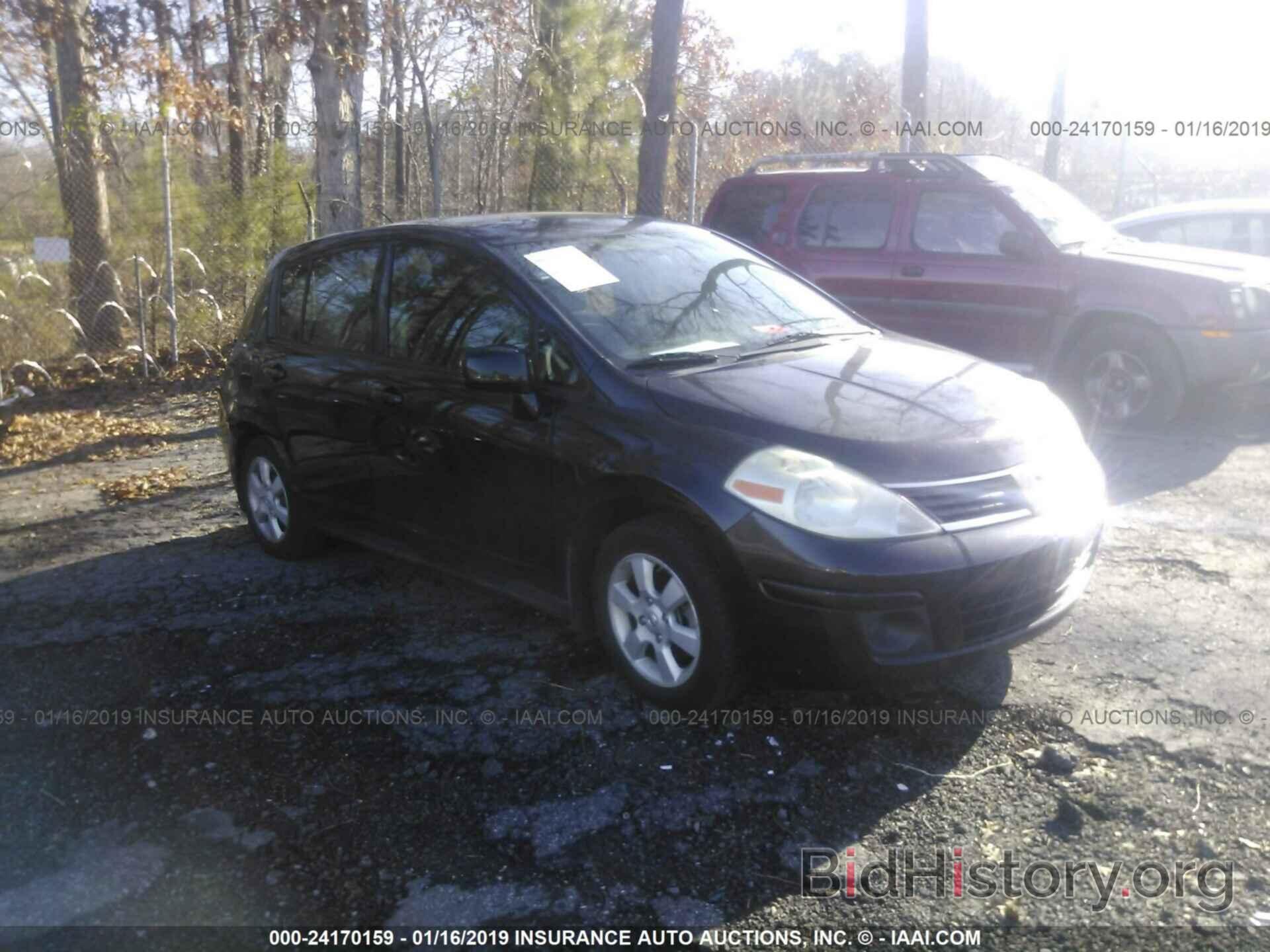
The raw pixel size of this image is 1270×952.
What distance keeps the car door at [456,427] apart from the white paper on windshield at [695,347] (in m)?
0.49

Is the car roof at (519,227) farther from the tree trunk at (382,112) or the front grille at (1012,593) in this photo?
the tree trunk at (382,112)

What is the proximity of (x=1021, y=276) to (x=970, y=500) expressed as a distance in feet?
16.8

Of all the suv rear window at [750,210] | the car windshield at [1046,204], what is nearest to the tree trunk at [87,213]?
the suv rear window at [750,210]

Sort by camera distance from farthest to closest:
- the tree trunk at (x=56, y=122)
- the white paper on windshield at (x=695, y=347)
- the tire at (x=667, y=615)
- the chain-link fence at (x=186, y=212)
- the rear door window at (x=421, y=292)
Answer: the tree trunk at (x=56, y=122), the chain-link fence at (x=186, y=212), the rear door window at (x=421, y=292), the white paper on windshield at (x=695, y=347), the tire at (x=667, y=615)

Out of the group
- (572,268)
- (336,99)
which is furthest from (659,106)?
(572,268)

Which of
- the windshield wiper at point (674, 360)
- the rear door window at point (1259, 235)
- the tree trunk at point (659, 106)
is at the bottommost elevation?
the windshield wiper at point (674, 360)

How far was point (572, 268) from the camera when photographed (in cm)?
470

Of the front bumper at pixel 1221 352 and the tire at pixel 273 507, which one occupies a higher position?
the front bumper at pixel 1221 352

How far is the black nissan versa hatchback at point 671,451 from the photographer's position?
142 inches

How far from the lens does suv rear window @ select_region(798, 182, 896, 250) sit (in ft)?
29.1

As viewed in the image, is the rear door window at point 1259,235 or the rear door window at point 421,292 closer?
the rear door window at point 421,292

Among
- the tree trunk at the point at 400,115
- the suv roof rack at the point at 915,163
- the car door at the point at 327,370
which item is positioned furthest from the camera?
the tree trunk at the point at 400,115

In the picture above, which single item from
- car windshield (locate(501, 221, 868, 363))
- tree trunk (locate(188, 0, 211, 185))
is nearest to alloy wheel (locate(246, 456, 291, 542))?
car windshield (locate(501, 221, 868, 363))

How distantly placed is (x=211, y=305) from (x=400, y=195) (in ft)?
21.2
